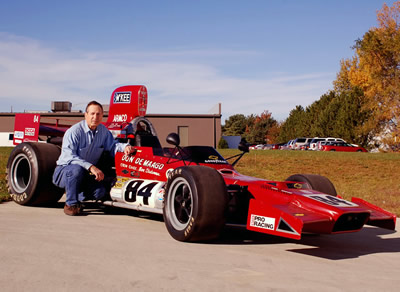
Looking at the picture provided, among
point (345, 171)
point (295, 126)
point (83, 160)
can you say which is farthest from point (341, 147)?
point (83, 160)

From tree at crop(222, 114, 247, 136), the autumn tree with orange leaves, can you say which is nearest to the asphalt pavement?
the autumn tree with orange leaves

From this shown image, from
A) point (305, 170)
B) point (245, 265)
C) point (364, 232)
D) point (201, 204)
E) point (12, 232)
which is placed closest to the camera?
point (245, 265)

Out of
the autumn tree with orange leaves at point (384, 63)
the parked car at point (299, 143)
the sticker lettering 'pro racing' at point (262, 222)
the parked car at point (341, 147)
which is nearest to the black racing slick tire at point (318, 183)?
the sticker lettering 'pro racing' at point (262, 222)

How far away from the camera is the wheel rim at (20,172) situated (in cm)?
748

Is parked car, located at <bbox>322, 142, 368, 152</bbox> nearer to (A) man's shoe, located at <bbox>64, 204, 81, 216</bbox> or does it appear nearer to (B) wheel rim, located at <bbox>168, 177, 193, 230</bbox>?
(A) man's shoe, located at <bbox>64, 204, 81, 216</bbox>

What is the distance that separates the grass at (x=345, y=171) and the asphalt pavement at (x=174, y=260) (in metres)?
5.82

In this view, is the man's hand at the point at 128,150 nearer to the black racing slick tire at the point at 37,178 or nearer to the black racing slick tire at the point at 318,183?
the black racing slick tire at the point at 37,178

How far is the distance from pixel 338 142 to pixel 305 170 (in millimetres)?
29096

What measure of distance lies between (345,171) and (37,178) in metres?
11.7

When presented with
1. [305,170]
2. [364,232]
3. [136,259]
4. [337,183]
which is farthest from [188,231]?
[305,170]

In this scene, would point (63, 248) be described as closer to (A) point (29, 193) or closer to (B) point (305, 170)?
(A) point (29, 193)

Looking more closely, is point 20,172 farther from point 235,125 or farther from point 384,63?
point 235,125

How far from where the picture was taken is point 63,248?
420 centimetres

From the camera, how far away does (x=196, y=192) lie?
4562 millimetres
